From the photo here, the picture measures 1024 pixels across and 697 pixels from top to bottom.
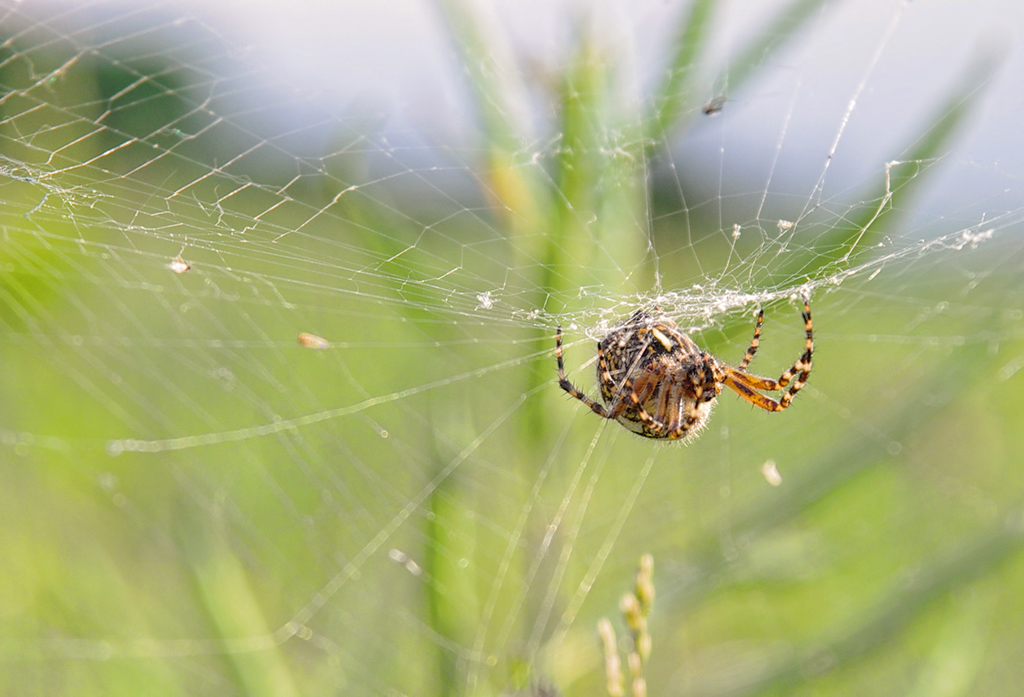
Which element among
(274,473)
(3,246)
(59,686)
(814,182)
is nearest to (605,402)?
(814,182)

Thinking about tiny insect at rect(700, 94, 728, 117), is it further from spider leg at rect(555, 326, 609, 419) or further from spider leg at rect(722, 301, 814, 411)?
spider leg at rect(722, 301, 814, 411)

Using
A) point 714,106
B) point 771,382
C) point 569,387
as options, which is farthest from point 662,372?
point 714,106

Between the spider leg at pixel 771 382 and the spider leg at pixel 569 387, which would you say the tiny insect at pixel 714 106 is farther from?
the spider leg at pixel 771 382

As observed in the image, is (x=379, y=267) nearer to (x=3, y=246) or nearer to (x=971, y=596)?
(x=3, y=246)

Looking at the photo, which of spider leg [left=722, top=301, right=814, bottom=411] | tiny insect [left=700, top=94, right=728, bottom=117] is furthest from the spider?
tiny insect [left=700, top=94, right=728, bottom=117]

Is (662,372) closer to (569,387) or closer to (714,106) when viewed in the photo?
(569,387)

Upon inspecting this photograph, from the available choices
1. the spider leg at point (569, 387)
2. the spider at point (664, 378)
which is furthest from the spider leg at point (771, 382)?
the spider leg at point (569, 387)
